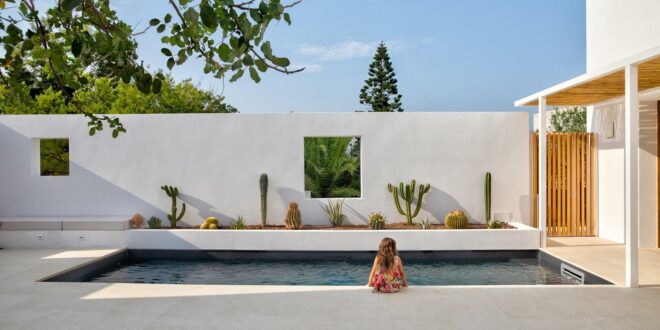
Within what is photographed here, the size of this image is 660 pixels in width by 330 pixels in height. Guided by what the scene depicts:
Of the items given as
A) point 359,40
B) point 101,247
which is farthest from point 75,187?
point 359,40

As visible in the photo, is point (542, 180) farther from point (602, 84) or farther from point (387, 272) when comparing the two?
point (387, 272)

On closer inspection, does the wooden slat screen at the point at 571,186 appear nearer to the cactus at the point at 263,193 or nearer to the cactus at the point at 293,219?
the cactus at the point at 293,219

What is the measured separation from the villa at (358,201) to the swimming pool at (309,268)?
4 centimetres

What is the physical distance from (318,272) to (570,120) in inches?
1128

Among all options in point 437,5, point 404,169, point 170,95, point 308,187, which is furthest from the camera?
point 170,95

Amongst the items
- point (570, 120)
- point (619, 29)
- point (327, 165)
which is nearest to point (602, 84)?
point (619, 29)

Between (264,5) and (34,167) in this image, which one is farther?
(34,167)

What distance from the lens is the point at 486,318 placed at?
240 inches

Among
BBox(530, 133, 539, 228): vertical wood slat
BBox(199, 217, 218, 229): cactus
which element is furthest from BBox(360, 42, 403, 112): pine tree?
BBox(199, 217, 218, 229): cactus

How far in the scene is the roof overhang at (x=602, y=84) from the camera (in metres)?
7.23

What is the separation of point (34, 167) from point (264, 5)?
12140mm

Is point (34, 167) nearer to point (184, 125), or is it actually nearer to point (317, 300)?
point (184, 125)

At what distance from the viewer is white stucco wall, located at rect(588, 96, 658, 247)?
35.3 feet

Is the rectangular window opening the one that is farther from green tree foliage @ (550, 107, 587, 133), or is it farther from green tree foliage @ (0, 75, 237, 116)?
green tree foliage @ (550, 107, 587, 133)
